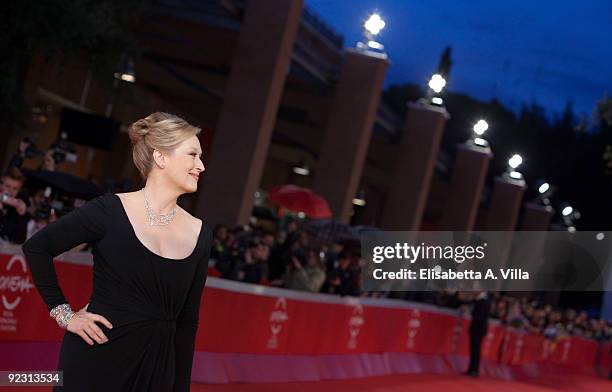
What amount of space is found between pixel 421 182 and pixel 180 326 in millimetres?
33761

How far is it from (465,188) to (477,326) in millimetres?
22794

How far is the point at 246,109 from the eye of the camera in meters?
24.5

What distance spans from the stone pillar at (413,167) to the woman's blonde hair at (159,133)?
33.1 meters

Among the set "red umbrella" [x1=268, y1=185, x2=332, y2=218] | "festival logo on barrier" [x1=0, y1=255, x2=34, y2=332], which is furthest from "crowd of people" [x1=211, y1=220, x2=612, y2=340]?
"festival logo on barrier" [x1=0, y1=255, x2=34, y2=332]

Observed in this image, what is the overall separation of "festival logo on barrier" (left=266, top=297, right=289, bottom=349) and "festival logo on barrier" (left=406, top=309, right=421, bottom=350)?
21.6 feet

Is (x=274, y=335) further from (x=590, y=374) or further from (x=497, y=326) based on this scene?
(x=590, y=374)

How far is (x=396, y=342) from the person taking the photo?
20578 mm

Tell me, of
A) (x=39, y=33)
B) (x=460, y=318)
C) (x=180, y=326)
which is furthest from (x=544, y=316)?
(x=180, y=326)

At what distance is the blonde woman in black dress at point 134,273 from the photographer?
4.28 m

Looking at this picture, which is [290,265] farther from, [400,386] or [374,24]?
[374,24]

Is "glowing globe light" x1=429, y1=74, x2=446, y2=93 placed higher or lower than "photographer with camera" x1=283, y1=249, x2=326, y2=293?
higher

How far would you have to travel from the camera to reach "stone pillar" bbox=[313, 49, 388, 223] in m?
30.2

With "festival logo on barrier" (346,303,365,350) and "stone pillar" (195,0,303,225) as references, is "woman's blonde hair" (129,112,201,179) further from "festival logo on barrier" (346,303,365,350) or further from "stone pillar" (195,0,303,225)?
"stone pillar" (195,0,303,225)

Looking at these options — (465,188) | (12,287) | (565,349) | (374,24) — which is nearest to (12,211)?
(12,287)
